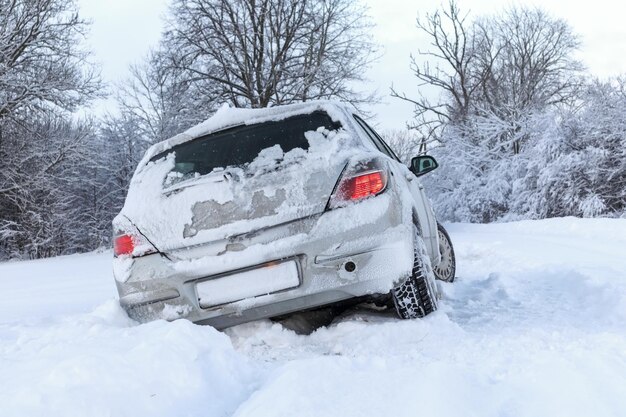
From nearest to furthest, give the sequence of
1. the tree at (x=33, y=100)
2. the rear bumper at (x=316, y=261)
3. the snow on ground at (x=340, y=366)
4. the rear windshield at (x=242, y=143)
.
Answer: the snow on ground at (x=340, y=366) → the rear bumper at (x=316, y=261) → the rear windshield at (x=242, y=143) → the tree at (x=33, y=100)

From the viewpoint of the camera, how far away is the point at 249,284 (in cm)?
292

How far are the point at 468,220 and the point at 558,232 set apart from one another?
10005mm

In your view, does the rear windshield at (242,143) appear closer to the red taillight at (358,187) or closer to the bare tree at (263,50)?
the red taillight at (358,187)

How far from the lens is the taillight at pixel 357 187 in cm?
293

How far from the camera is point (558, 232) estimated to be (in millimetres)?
11078

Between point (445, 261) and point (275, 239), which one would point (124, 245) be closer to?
point (275, 239)

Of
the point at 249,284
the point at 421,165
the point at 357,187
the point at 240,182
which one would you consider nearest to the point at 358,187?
the point at 357,187

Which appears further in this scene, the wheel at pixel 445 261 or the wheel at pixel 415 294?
the wheel at pixel 445 261

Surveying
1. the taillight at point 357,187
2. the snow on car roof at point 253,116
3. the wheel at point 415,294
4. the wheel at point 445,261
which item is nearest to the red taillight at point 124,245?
the snow on car roof at point 253,116

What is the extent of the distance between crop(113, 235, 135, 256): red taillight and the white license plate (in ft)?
1.54

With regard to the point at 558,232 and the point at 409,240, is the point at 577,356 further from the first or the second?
the point at 558,232

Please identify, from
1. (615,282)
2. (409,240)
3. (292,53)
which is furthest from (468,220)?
(409,240)

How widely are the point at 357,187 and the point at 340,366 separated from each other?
1.02 meters

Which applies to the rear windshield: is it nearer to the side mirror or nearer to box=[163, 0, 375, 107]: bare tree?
the side mirror
